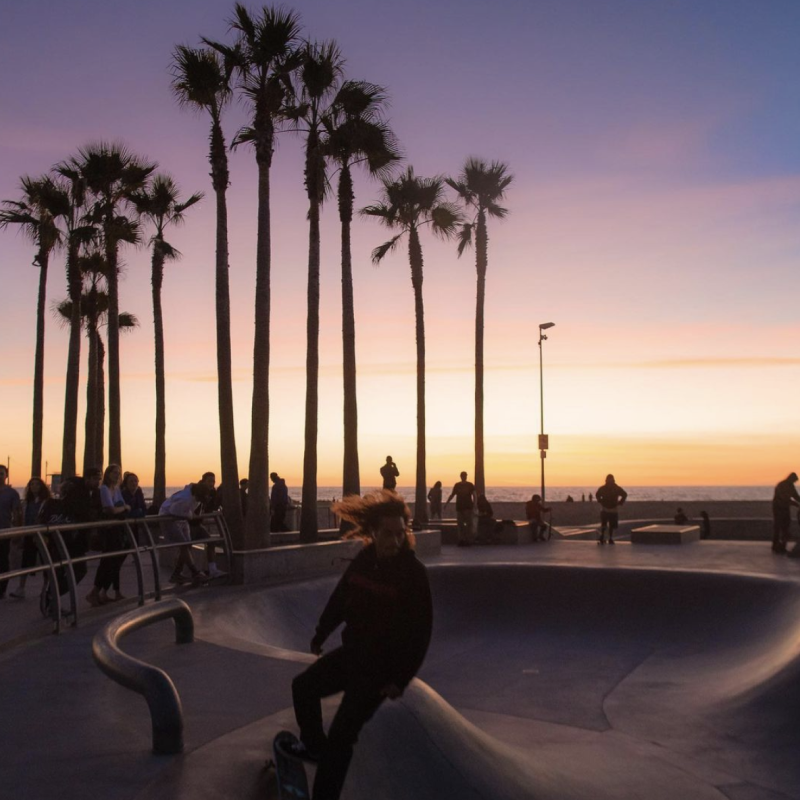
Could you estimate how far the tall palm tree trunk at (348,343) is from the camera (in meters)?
24.2

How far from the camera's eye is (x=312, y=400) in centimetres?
2197

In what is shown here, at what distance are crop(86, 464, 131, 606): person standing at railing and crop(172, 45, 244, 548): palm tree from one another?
746 centimetres

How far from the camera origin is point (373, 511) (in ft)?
14.5

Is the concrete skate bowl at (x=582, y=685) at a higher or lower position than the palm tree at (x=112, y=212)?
lower

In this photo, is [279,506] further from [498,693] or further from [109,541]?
[498,693]

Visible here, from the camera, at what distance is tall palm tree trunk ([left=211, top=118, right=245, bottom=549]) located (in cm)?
1939

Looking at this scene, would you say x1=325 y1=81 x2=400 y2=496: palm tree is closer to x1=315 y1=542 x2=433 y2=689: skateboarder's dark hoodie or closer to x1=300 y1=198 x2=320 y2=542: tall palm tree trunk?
x1=300 y1=198 x2=320 y2=542: tall palm tree trunk

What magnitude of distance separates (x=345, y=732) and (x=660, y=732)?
5155mm

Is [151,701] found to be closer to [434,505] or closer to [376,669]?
[376,669]

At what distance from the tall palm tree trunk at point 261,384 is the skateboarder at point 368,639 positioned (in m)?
13.8

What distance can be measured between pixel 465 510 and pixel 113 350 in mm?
15377

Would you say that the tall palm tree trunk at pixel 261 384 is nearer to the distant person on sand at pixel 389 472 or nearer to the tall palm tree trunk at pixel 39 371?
the distant person on sand at pixel 389 472

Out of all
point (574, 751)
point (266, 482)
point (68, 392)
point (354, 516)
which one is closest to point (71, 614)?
point (574, 751)

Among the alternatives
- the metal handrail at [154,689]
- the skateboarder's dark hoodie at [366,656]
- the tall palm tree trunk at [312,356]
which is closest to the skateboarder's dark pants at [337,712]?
the skateboarder's dark hoodie at [366,656]
